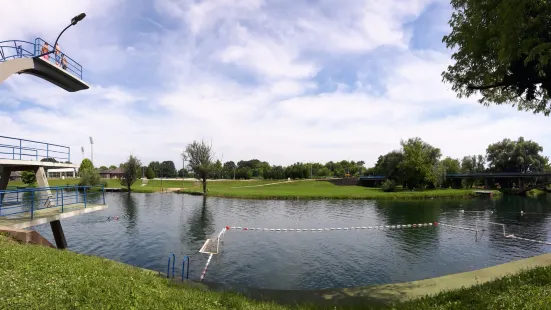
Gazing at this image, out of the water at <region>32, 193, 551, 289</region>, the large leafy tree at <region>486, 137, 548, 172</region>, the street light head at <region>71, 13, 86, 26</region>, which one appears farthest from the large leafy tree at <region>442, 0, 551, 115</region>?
the large leafy tree at <region>486, 137, 548, 172</region>

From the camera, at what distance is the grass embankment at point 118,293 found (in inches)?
314

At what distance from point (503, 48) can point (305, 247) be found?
65.0ft

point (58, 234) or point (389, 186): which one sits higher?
point (58, 234)

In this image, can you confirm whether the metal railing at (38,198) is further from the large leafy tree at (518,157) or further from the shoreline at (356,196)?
the large leafy tree at (518,157)

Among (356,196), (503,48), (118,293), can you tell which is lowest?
(356,196)

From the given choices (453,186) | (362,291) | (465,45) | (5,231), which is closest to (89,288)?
(5,231)

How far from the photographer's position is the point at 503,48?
416 inches

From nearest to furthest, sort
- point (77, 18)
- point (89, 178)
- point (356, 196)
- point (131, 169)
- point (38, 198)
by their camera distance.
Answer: point (77, 18)
point (38, 198)
point (356, 196)
point (89, 178)
point (131, 169)

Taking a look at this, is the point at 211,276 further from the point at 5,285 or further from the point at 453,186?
the point at 453,186

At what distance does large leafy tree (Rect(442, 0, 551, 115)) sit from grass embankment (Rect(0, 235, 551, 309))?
6.73 metres

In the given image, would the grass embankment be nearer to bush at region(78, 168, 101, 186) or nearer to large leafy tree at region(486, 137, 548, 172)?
bush at region(78, 168, 101, 186)

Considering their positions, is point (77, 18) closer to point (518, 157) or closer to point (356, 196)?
point (356, 196)

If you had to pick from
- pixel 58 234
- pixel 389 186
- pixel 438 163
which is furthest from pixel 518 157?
pixel 58 234

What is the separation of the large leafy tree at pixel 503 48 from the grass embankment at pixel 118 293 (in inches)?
265
